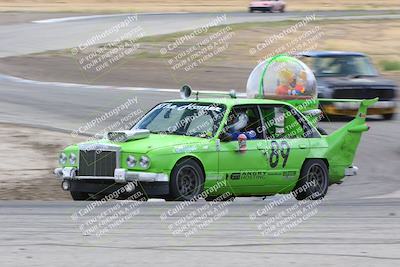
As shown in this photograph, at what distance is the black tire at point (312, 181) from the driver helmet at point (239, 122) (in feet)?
3.32

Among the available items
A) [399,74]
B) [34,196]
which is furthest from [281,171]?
[399,74]

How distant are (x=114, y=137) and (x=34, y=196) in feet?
5.25

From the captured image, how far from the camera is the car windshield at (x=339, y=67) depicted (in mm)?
22594

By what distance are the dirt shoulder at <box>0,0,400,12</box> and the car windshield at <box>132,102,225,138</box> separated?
149 feet

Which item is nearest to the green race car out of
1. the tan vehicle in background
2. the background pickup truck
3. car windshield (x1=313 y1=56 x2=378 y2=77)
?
the background pickup truck

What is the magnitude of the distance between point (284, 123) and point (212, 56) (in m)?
23.1

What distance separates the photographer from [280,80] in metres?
18.5

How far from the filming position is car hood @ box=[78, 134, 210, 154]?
1134 cm

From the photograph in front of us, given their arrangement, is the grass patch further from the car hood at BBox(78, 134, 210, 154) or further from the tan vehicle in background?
the tan vehicle in background

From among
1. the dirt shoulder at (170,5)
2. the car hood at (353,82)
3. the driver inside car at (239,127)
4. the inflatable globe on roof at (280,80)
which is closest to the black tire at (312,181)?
the driver inside car at (239,127)
